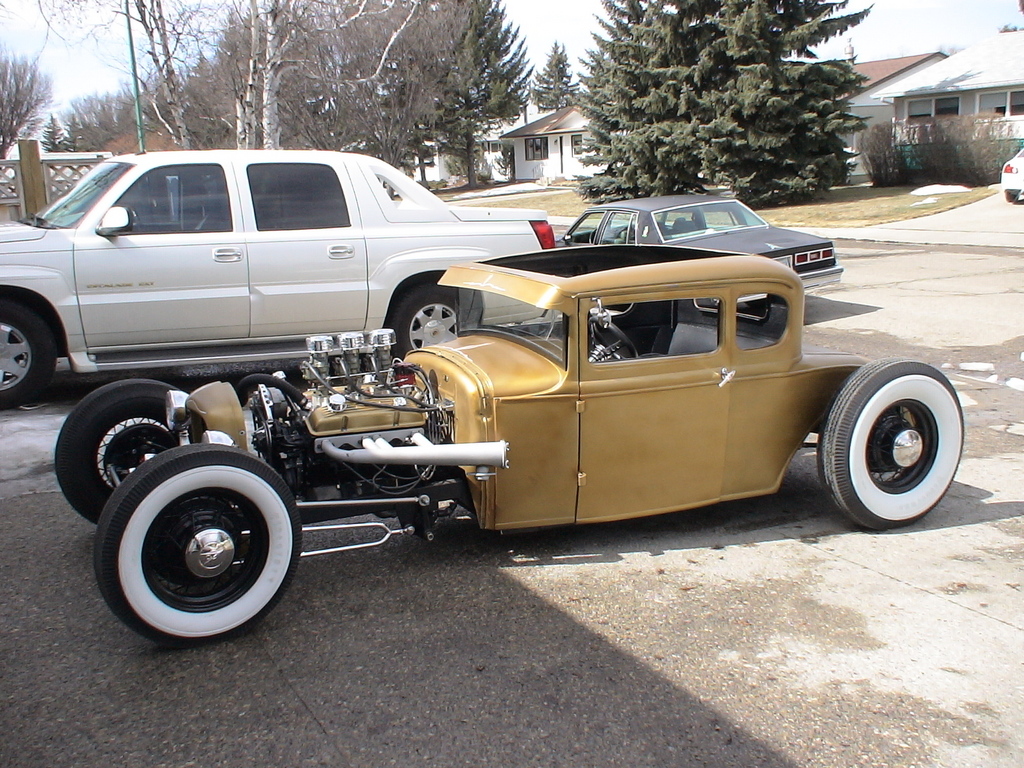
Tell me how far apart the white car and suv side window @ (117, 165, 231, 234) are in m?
23.2

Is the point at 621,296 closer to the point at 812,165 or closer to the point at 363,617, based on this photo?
the point at 363,617

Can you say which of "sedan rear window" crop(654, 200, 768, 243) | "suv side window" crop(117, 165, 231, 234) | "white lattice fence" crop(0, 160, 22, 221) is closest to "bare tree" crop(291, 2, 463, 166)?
"white lattice fence" crop(0, 160, 22, 221)

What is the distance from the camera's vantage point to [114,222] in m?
6.77

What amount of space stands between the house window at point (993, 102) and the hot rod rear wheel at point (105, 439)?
128ft

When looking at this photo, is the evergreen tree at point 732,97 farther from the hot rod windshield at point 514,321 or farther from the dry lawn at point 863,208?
the hot rod windshield at point 514,321

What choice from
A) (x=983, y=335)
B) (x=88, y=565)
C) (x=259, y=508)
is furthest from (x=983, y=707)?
(x=983, y=335)

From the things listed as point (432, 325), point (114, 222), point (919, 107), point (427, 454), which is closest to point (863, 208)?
point (919, 107)

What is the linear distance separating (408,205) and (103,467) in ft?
13.4

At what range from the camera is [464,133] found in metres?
53.6

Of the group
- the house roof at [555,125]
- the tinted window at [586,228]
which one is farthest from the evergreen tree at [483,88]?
the tinted window at [586,228]

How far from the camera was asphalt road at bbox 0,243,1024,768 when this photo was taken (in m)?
2.94

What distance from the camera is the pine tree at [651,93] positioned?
26828 millimetres

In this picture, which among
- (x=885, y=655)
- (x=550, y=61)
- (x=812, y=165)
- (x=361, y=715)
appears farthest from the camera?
(x=550, y=61)

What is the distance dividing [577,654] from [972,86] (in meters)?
38.5
